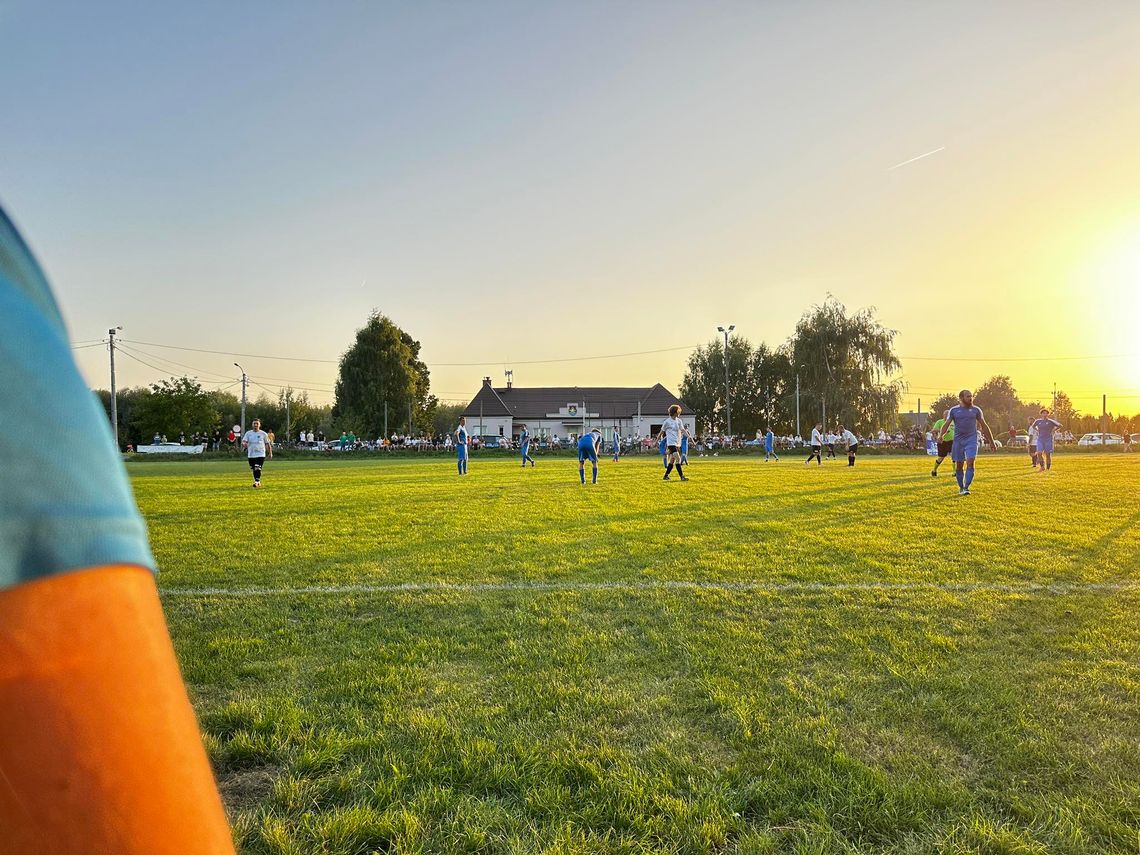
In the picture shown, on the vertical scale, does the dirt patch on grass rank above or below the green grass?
below

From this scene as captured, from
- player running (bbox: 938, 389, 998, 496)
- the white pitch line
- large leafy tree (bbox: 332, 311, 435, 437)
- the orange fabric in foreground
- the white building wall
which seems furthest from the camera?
the white building wall

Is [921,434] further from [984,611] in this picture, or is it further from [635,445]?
[984,611]

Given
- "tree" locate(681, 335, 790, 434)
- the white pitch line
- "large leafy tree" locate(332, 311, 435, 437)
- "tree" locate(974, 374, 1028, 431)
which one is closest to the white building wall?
"tree" locate(681, 335, 790, 434)

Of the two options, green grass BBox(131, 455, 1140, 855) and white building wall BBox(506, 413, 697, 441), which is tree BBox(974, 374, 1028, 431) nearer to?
white building wall BBox(506, 413, 697, 441)

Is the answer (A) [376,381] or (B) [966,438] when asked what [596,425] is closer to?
(A) [376,381]

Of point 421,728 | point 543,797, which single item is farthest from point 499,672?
point 543,797

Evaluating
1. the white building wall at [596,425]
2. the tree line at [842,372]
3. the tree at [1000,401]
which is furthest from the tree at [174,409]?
the tree at [1000,401]

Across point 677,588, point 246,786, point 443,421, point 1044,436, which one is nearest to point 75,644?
point 246,786

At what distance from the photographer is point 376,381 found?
8031 cm

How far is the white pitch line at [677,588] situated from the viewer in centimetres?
630

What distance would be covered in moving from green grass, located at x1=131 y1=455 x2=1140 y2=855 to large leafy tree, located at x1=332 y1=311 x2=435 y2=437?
240 ft

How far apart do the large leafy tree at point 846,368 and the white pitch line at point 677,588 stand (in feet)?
196

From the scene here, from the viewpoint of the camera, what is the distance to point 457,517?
473 inches

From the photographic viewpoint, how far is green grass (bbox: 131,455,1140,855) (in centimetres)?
268
